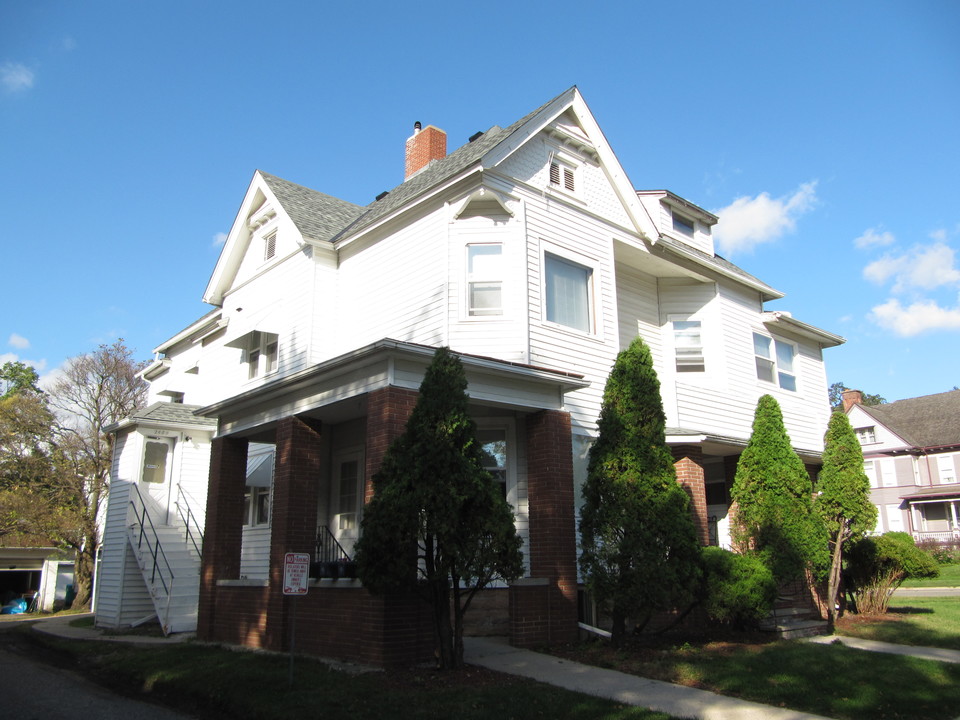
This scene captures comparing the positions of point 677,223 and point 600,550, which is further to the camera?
point 677,223

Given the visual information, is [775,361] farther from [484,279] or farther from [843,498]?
[484,279]

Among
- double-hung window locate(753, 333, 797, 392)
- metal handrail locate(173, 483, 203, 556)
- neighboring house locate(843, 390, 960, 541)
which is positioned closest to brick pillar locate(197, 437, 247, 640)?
metal handrail locate(173, 483, 203, 556)

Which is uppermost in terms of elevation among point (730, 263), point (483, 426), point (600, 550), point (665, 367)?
point (730, 263)

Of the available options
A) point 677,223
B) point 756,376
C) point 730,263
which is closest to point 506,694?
point 756,376

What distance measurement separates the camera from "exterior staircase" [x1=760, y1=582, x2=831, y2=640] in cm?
1252

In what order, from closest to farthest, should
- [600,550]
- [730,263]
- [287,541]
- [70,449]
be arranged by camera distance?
1. [600,550]
2. [287,541]
3. [730,263]
4. [70,449]

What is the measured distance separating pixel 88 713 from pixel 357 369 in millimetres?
5392

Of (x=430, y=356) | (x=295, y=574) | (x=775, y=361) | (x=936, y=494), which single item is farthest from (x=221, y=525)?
(x=936, y=494)

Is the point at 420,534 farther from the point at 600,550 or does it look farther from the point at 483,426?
the point at 483,426

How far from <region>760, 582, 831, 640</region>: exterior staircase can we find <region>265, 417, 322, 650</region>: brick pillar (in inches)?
309

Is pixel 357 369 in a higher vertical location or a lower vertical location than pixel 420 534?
higher

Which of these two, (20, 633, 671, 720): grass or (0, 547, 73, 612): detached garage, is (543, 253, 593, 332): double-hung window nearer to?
(20, 633, 671, 720): grass

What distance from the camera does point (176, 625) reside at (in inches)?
607

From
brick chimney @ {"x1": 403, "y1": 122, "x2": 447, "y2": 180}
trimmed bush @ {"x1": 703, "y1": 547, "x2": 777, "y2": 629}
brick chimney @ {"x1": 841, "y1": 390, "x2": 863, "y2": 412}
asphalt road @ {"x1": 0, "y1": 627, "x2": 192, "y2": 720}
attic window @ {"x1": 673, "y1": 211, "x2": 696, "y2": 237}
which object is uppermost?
brick chimney @ {"x1": 403, "y1": 122, "x2": 447, "y2": 180}
